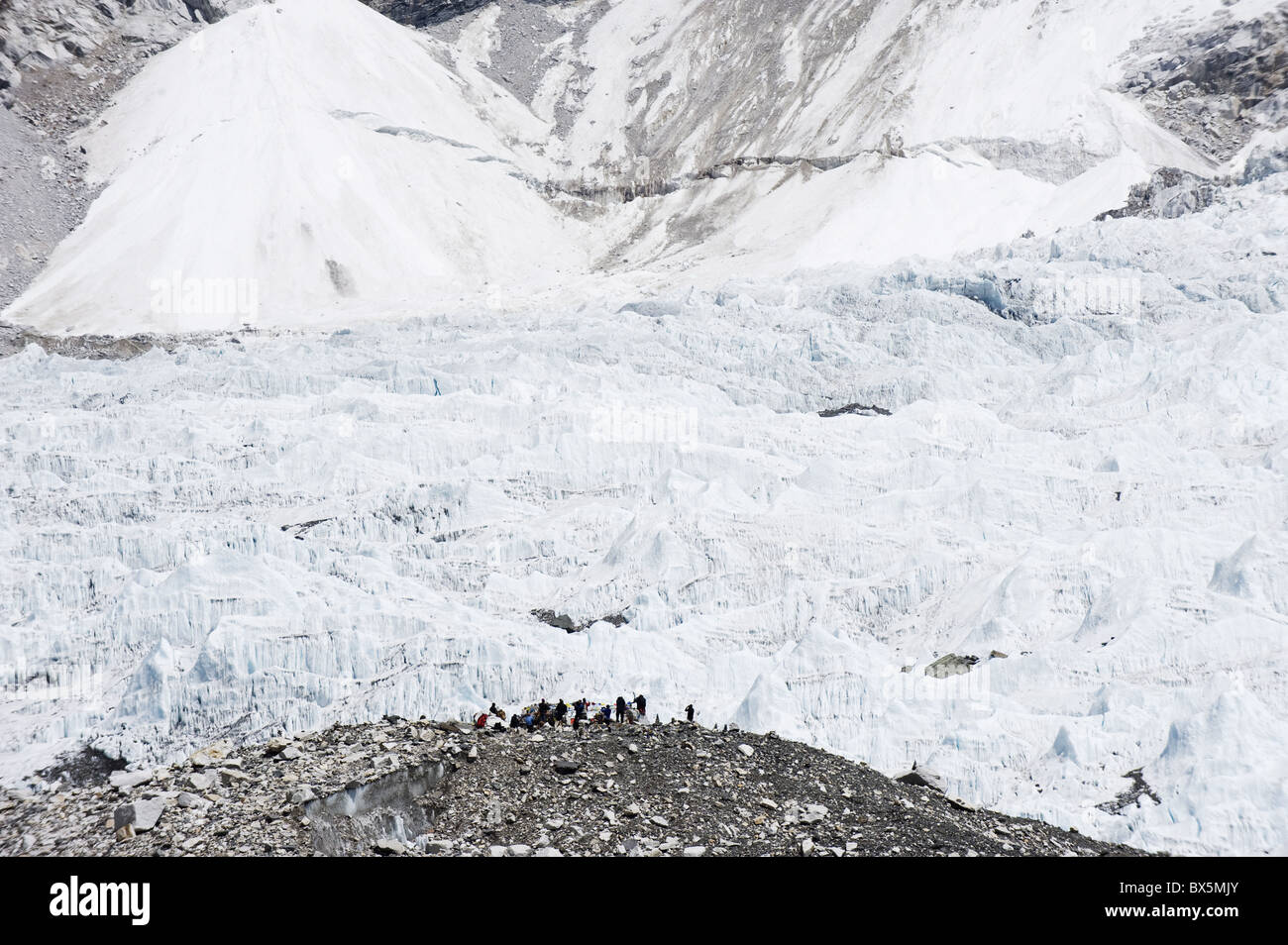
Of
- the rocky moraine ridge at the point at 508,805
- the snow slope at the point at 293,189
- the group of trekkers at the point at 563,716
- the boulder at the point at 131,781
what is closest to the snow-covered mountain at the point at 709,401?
the snow slope at the point at 293,189

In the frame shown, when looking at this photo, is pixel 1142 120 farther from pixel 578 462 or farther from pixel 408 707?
pixel 408 707

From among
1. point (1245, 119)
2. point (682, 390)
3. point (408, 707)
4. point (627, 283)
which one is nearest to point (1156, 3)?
point (1245, 119)

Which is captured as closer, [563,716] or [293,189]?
[563,716]

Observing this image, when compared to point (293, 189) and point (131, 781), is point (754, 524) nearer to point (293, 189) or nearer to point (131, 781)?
point (131, 781)

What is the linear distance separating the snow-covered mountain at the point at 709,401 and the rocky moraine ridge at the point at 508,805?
125 inches

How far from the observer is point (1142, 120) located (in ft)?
191

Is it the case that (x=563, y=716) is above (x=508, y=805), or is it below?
below

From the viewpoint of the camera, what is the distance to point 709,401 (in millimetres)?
36469

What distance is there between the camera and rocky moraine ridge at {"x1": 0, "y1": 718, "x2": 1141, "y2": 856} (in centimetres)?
1129

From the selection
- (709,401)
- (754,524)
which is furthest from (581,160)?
(754,524)

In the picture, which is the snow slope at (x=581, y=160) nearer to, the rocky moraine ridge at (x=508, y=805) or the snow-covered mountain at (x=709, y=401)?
the snow-covered mountain at (x=709, y=401)

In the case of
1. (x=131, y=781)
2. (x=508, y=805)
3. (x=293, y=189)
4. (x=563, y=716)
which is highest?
(x=293, y=189)

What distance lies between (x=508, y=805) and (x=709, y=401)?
25.2 m
